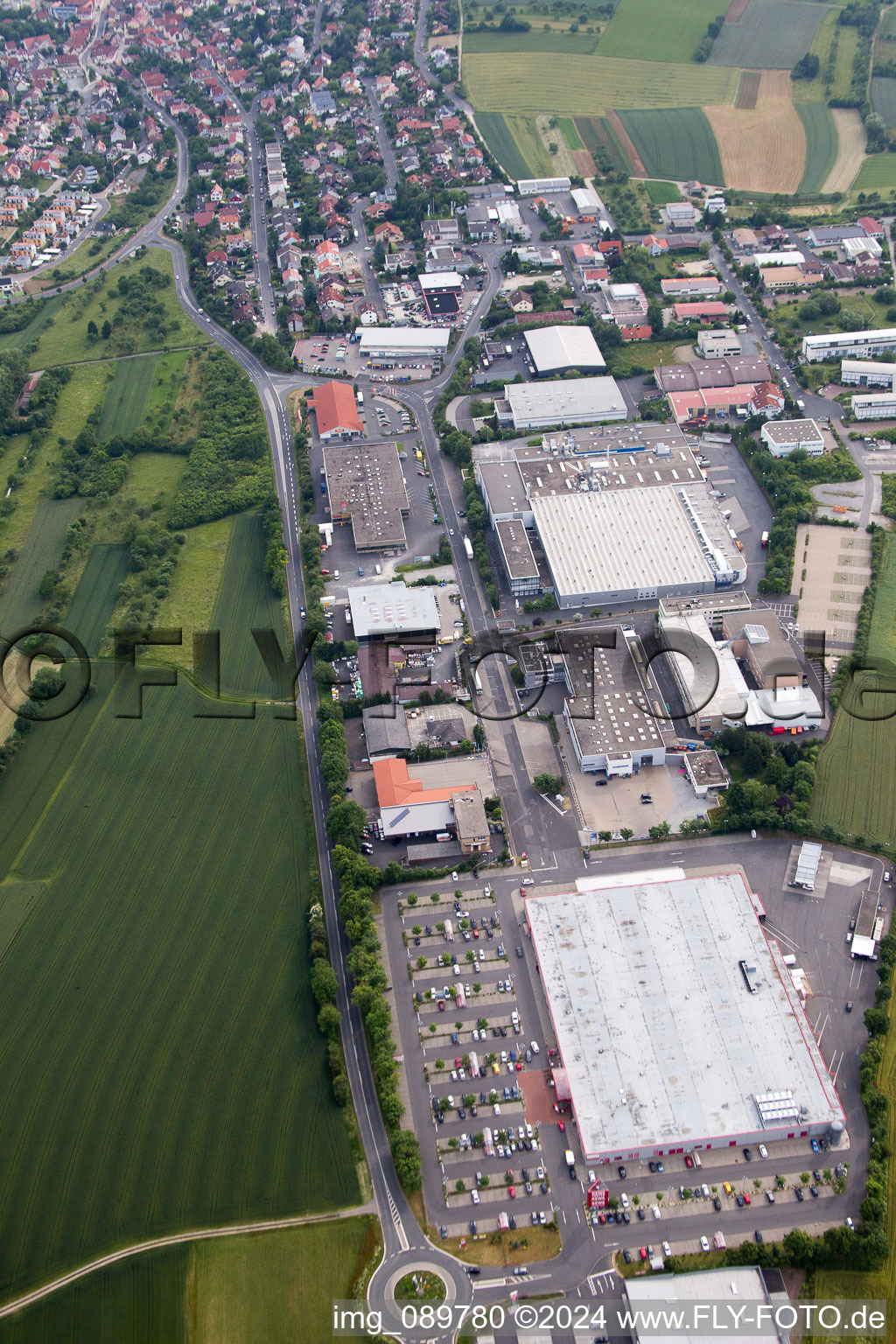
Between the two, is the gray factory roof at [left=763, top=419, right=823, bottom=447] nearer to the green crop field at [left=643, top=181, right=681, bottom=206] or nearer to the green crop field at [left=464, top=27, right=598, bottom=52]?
the green crop field at [left=643, top=181, right=681, bottom=206]

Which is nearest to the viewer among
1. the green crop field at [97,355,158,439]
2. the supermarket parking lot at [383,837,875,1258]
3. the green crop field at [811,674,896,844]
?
the supermarket parking lot at [383,837,875,1258]

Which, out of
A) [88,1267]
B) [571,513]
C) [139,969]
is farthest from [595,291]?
[88,1267]

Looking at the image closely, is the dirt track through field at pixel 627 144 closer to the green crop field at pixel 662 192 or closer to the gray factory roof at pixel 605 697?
the green crop field at pixel 662 192

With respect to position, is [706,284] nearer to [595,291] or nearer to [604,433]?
[595,291]

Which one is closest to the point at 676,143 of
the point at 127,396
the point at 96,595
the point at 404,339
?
the point at 404,339

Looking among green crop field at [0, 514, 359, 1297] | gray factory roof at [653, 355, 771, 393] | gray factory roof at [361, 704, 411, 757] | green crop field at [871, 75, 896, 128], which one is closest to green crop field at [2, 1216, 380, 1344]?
green crop field at [0, 514, 359, 1297]

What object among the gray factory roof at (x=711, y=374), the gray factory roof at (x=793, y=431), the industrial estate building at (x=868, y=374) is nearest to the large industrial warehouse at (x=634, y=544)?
the gray factory roof at (x=793, y=431)

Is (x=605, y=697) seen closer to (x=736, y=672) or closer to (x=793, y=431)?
(x=736, y=672)
